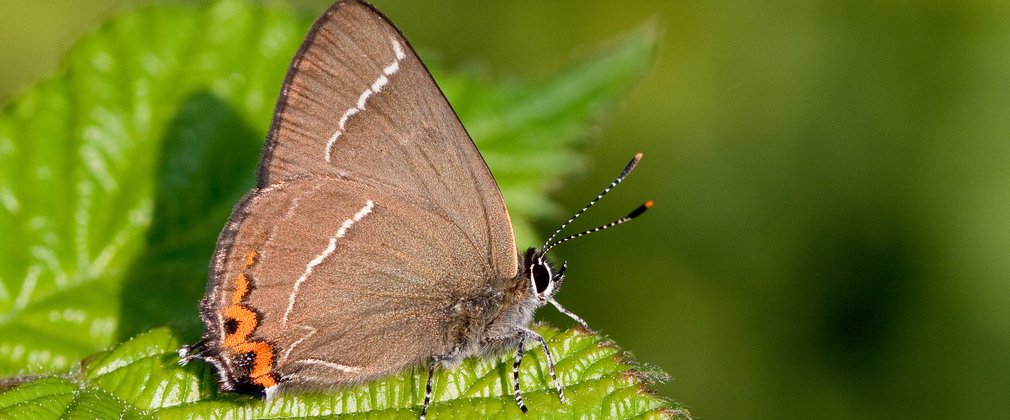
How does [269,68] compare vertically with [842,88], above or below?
below

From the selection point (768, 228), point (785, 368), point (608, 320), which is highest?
point (768, 228)

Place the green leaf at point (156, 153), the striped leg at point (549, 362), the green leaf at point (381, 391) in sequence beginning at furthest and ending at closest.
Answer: the green leaf at point (156, 153) < the striped leg at point (549, 362) < the green leaf at point (381, 391)

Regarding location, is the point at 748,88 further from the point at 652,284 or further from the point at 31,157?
the point at 31,157

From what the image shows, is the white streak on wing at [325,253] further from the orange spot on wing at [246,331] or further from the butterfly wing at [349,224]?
the orange spot on wing at [246,331]

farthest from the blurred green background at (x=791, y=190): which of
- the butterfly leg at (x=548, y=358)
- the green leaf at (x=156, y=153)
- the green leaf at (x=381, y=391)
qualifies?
the green leaf at (x=381, y=391)

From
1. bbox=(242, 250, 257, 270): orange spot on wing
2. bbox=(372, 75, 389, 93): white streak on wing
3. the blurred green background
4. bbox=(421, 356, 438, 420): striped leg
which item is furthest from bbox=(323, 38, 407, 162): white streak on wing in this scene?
the blurred green background

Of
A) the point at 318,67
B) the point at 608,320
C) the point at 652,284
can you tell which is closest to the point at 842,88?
the point at 652,284

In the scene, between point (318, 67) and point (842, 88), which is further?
point (842, 88)
